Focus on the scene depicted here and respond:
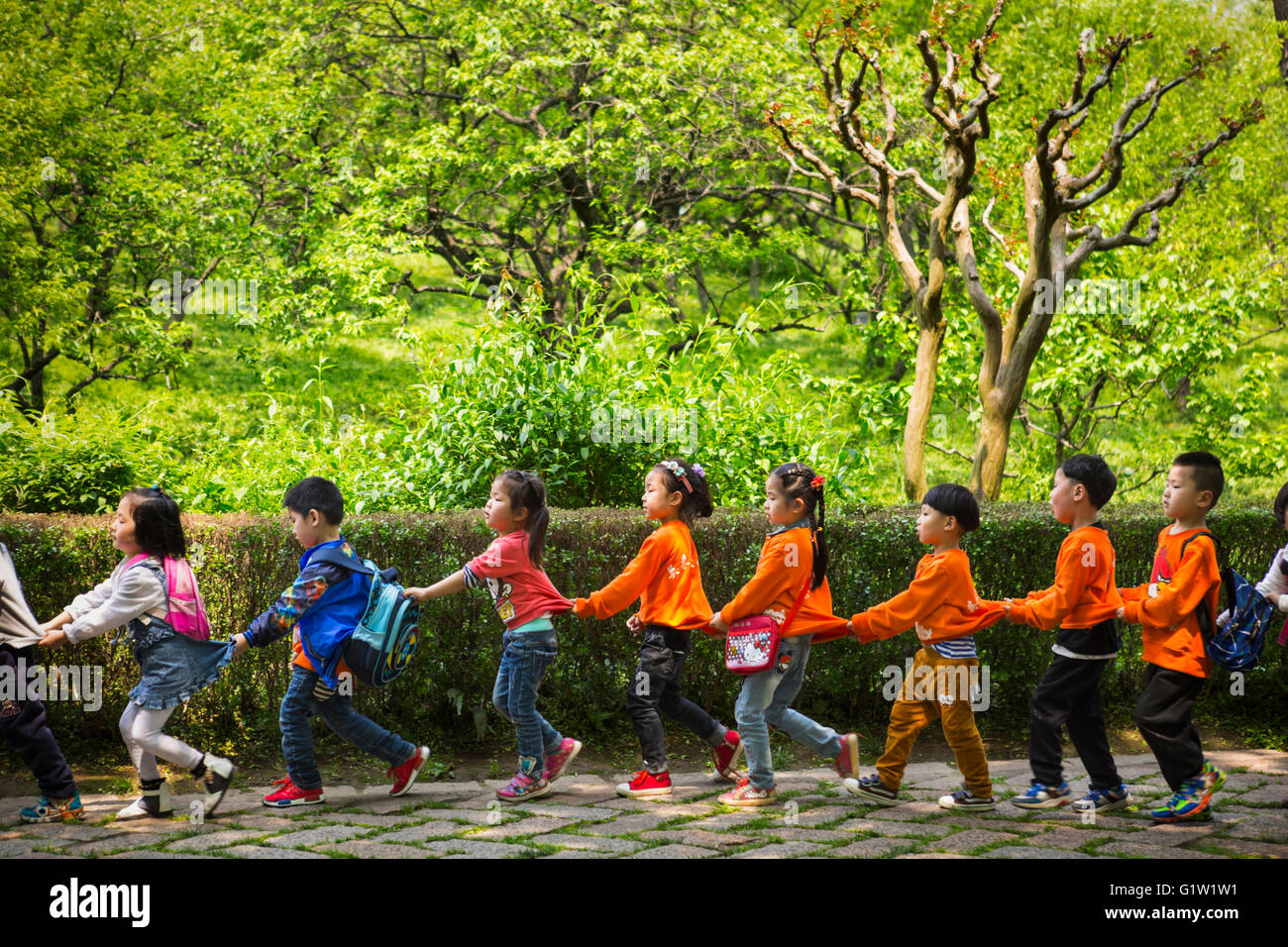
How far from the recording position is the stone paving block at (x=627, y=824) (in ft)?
15.5

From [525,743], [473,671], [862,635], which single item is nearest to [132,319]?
[473,671]

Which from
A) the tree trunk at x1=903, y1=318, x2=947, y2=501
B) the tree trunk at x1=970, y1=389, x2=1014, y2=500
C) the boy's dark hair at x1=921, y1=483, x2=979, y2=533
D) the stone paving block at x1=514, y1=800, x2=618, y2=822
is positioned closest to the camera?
the stone paving block at x1=514, y1=800, x2=618, y2=822

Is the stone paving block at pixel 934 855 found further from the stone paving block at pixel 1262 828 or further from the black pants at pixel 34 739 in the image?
the black pants at pixel 34 739

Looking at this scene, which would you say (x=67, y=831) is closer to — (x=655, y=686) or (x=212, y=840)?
(x=212, y=840)

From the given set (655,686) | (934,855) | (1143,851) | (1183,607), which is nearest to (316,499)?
(655,686)

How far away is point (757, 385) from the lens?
8.54 m

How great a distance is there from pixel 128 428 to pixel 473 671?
4329 mm

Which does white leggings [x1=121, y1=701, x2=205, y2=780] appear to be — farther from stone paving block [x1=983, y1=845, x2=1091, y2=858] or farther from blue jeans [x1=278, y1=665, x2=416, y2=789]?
stone paving block [x1=983, y1=845, x2=1091, y2=858]

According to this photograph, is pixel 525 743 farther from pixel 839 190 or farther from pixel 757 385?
pixel 839 190

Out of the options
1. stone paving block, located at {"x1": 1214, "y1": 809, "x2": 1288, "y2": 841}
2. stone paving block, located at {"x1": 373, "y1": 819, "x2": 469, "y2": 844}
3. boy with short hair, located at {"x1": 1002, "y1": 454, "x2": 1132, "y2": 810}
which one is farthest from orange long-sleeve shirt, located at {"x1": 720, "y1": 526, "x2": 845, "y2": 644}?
stone paving block, located at {"x1": 1214, "y1": 809, "x2": 1288, "y2": 841}

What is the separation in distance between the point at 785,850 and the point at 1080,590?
6.05 feet

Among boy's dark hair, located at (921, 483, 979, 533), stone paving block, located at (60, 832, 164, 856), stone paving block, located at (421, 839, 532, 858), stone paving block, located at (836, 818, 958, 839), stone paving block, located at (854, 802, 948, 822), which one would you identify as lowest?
stone paving block, located at (854, 802, 948, 822)

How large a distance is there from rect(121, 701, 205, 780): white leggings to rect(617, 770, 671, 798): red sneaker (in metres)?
1.93

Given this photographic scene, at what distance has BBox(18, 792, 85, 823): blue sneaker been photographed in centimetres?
493
